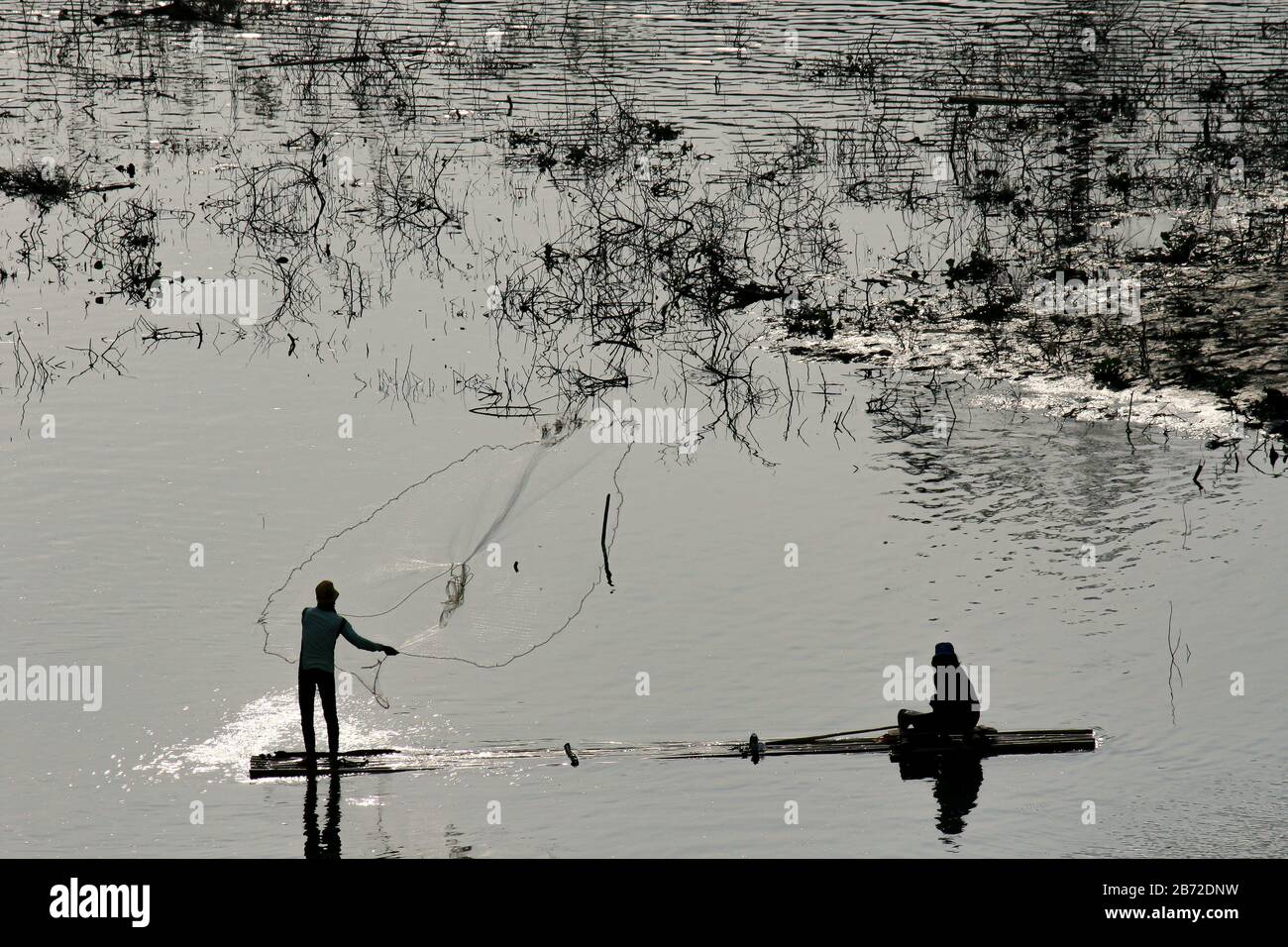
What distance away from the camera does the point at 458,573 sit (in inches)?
569

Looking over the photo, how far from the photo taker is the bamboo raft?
1277 cm

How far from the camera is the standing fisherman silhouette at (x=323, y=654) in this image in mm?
13020

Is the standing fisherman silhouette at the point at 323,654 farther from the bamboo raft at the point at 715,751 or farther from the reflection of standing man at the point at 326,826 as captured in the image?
the reflection of standing man at the point at 326,826

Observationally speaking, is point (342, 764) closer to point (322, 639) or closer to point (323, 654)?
point (323, 654)

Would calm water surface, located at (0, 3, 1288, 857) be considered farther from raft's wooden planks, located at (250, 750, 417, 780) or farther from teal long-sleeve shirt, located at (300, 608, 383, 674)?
teal long-sleeve shirt, located at (300, 608, 383, 674)

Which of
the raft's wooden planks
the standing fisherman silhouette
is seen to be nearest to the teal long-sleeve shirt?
the standing fisherman silhouette

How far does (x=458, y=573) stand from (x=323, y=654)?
5.55 feet

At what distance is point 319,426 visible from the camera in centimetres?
1870

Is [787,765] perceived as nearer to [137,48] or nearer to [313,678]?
[313,678]

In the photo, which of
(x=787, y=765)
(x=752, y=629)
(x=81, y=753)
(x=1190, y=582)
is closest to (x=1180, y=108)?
(x=1190, y=582)

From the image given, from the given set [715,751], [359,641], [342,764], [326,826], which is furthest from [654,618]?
[326,826]

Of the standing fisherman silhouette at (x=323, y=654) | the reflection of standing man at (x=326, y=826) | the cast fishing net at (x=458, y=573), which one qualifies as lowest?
the reflection of standing man at (x=326, y=826)

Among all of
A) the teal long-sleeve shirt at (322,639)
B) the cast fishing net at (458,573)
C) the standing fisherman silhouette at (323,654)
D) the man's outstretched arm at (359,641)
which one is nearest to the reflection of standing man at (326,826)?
the standing fisherman silhouette at (323,654)

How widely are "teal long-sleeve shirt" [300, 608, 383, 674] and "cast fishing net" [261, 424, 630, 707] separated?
75cm
